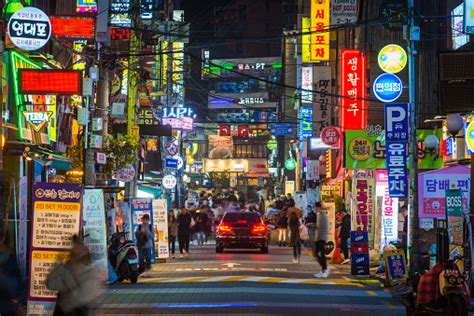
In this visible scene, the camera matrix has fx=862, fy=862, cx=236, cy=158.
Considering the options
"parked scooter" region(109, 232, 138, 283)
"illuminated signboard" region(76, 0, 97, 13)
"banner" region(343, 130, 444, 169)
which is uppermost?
"illuminated signboard" region(76, 0, 97, 13)

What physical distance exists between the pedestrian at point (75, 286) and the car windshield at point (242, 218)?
24.0 m

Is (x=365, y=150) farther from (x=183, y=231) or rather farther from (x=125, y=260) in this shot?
(x=125, y=260)

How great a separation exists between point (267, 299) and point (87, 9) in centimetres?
1508

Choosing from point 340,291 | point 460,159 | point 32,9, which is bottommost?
point 340,291

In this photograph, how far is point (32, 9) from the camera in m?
19.9

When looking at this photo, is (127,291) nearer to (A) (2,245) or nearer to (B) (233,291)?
(B) (233,291)

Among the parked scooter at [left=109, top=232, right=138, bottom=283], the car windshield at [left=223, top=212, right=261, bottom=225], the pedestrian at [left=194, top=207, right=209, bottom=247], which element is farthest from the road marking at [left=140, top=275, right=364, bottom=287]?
the pedestrian at [left=194, top=207, right=209, bottom=247]

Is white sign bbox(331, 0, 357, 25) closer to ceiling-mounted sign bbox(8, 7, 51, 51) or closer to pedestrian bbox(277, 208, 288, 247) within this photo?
pedestrian bbox(277, 208, 288, 247)

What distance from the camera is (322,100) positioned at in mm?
46188

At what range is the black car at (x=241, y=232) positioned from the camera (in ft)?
112

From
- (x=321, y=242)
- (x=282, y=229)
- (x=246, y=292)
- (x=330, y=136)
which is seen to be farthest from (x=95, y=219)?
(x=330, y=136)

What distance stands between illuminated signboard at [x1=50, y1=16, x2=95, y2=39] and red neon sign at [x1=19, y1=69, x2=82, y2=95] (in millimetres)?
3292

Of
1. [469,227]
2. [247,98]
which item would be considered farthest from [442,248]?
[247,98]

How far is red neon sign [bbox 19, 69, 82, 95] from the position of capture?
70.4ft
